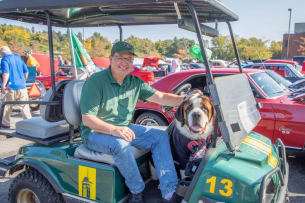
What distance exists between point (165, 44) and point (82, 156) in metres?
26.1

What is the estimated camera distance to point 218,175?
181 cm

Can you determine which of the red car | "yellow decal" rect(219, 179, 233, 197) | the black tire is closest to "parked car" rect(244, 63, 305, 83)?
the red car

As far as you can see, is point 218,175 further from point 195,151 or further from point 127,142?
point 127,142

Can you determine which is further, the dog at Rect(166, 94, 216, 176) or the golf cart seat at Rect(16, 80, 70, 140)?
the golf cart seat at Rect(16, 80, 70, 140)

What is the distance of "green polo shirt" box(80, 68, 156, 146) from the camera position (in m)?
2.39

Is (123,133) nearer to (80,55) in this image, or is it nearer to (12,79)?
(80,55)

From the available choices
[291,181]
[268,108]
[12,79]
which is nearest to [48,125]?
[268,108]

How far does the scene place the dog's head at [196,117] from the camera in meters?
2.45

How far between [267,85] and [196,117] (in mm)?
Result: 2790

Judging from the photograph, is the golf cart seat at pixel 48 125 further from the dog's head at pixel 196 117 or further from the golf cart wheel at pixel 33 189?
the dog's head at pixel 196 117

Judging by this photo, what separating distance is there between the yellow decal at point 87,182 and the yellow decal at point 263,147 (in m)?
1.39

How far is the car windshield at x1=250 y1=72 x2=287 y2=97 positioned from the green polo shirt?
8.88ft

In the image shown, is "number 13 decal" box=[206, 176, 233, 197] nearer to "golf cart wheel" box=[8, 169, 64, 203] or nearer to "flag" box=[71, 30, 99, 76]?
"golf cart wheel" box=[8, 169, 64, 203]

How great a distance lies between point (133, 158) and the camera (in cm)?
226
